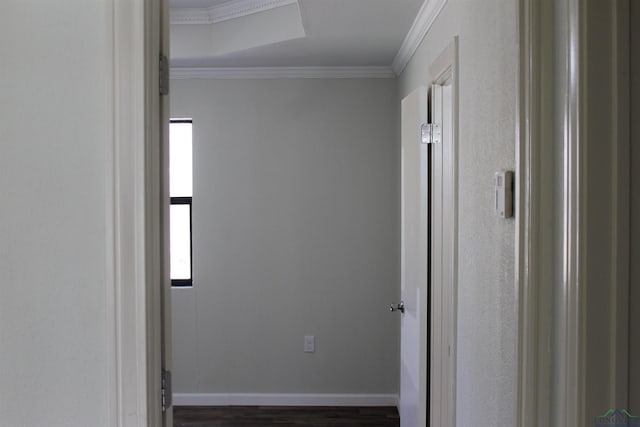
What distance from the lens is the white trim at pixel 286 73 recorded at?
4145 millimetres

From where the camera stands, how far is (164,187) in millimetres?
1407

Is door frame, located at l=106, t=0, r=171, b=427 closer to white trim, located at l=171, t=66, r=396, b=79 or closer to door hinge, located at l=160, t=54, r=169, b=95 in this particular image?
door hinge, located at l=160, t=54, r=169, b=95

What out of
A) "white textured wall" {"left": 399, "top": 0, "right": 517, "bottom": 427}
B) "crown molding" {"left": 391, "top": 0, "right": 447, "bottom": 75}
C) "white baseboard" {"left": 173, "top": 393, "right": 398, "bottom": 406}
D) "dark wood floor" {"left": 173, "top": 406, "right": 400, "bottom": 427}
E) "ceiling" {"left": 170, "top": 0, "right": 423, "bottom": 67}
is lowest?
"dark wood floor" {"left": 173, "top": 406, "right": 400, "bottom": 427}

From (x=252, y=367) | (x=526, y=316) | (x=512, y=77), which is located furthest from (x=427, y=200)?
(x=252, y=367)

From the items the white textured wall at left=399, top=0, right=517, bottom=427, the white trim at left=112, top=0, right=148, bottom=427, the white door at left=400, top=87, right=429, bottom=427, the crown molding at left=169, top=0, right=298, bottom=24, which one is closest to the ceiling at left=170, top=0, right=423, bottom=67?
the crown molding at left=169, top=0, right=298, bottom=24

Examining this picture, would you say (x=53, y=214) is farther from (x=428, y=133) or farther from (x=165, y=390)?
(x=428, y=133)

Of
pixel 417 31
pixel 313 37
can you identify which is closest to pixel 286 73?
pixel 313 37

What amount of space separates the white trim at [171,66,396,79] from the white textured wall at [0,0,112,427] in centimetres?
287

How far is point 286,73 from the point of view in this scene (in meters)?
4.17

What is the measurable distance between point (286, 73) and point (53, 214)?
3030 millimetres

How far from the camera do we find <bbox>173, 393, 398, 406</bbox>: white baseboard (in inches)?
168

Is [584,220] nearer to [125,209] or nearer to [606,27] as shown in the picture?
[606,27]

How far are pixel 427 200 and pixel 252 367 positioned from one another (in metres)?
2.20

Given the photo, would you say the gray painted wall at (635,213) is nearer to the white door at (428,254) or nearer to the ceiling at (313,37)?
the white door at (428,254)
